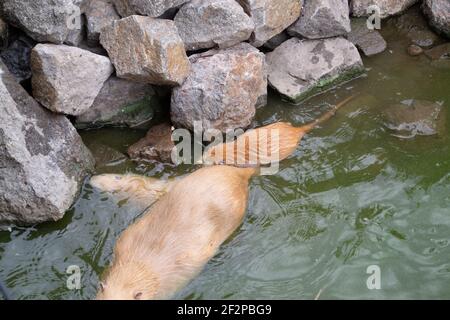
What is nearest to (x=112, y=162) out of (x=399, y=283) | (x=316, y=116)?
(x=316, y=116)

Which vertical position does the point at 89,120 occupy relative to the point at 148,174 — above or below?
above

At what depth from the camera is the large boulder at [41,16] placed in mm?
5020

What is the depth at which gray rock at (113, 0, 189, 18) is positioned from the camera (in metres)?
5.43

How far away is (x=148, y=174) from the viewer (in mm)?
5406

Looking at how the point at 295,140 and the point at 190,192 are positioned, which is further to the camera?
the point at 295,140

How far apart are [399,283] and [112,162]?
2.80 meters

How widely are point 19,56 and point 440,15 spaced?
477 cm

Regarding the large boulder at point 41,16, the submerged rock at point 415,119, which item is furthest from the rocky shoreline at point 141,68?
the submerged rock at point 415,119

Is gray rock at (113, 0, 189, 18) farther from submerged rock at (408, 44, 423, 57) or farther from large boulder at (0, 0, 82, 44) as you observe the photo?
submerged rock at (408, 44, 423, 57)

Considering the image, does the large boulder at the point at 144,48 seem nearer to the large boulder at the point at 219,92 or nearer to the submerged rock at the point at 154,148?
the large boulder at the point at 219,92

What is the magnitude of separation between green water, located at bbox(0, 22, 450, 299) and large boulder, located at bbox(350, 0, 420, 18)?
1583 mm

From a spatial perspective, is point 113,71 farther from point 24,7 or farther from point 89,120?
point 24,7

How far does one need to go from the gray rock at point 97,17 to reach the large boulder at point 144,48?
0.09 m

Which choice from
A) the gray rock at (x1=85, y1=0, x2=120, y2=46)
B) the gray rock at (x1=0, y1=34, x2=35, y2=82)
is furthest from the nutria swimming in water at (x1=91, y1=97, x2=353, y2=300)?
the gray rock at (x1=85, y1=0, x2=120, y2=46)
